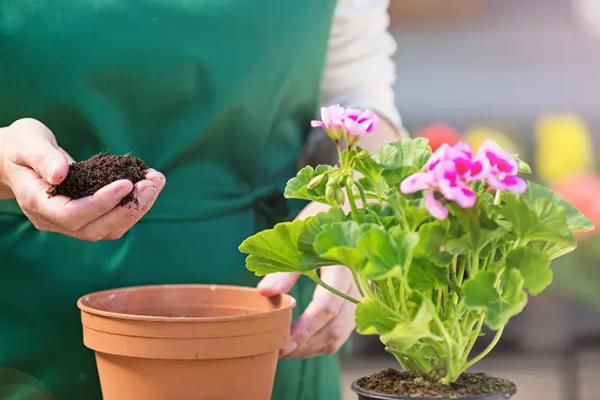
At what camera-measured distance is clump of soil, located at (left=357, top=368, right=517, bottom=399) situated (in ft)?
2.39

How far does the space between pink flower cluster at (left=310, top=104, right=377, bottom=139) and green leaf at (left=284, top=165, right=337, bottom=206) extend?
1.5 inches

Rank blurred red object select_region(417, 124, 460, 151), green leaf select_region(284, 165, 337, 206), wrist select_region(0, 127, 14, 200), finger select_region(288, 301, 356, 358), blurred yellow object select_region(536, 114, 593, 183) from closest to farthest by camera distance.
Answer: green leaf select_region(284, 165, 337, 206) < wrist select_region(0, 127, 14, 200) < finger select_region(288, 301, 356, 358) < blurred red object select_region(417, 124, 460, 151) < blurred yellow object select_region(536, 114, 593, 183)

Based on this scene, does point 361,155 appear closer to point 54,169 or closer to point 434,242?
point 434,242

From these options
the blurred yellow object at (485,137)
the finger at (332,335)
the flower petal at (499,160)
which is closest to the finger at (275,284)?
the finger at (332,335)

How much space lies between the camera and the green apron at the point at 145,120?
1069 millimetres

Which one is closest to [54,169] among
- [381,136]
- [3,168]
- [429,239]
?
[3,168]

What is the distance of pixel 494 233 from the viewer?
68 centimetres

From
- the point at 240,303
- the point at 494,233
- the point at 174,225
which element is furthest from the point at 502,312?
the point at 174,225

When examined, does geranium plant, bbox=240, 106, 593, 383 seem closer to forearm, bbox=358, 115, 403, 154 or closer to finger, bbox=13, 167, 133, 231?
finger, bbox=13, 167, 133, 231

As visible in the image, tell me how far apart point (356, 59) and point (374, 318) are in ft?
2.12

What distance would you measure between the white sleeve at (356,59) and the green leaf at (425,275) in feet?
1.81

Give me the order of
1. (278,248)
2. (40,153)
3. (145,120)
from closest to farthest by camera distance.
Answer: (278,248), (40,153), (145,120)

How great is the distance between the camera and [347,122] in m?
0.73

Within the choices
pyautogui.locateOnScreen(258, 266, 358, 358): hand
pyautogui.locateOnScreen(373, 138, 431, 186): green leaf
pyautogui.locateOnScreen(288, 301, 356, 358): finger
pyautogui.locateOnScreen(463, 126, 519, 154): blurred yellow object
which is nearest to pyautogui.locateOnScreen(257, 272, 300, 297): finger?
pyautogui.locateOnScreen(258, 266, 358, 358): hand
